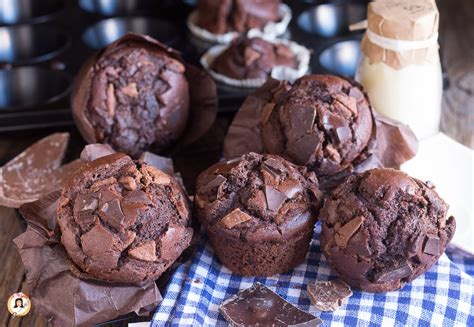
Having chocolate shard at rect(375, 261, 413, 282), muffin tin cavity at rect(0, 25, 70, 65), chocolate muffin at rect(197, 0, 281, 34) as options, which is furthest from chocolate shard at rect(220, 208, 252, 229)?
muffin tin cavity at rect(0, 25, 70, 65)

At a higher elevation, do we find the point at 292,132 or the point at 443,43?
Answer: the point at 292,132

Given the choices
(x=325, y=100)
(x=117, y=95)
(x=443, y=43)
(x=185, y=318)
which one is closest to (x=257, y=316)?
(x=185, y=318)

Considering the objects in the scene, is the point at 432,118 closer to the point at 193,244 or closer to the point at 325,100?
the point at 325,100

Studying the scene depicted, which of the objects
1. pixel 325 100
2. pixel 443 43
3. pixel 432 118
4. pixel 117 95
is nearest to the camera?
pixel 325 100

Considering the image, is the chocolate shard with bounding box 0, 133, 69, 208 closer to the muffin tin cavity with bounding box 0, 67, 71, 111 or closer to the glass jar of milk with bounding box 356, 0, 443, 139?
the muffin tin cavity with bounding box 0, 67, 71, 111

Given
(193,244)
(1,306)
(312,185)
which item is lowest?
(1,306)

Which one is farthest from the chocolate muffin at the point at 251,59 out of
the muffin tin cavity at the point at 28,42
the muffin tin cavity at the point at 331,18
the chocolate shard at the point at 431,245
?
the chocolate shard at the point at 431,245

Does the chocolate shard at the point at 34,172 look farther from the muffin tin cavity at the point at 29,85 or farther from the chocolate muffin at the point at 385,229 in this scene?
the chocolate muffin at the point at 385,229

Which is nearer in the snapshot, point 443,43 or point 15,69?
point 15,69
